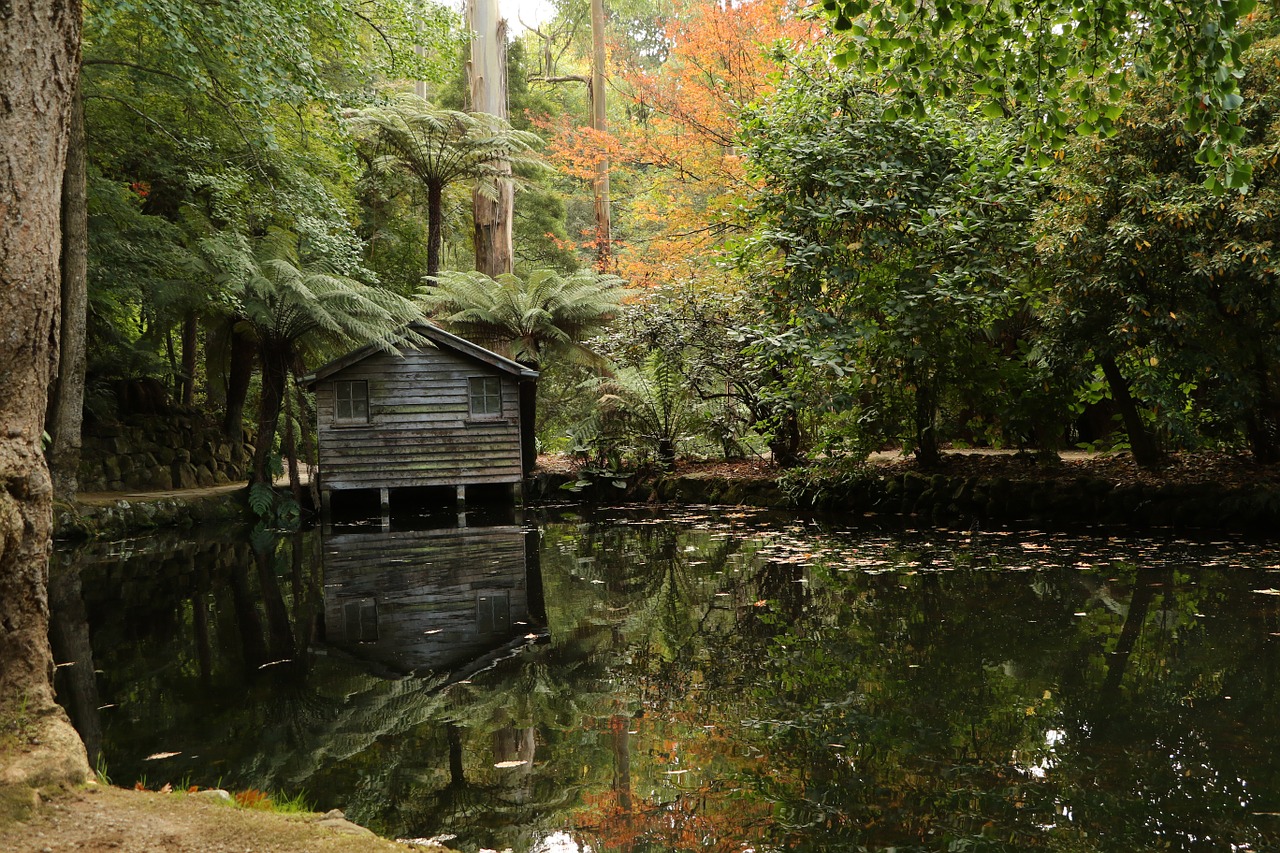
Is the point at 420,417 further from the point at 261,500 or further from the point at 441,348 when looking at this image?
the point at 261,500

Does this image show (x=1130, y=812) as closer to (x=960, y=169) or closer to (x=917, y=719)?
(x=917, y=719)

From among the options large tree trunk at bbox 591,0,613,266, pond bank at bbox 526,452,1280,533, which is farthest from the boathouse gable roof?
large tree trunk at bbox 591,0,613,266

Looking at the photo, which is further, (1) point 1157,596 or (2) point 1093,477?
(2) point 1093,477

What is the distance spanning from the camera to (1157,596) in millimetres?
6016

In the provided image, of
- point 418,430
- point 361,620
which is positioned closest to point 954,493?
point 361,620

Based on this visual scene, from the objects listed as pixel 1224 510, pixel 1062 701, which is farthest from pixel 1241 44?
pixel 1224 510

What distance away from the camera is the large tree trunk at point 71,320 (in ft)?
29.3

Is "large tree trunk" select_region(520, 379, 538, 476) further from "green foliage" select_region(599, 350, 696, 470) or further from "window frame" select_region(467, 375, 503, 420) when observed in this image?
"green foliage" select_region(599, 350, 696, 470)

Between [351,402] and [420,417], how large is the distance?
1162 mm

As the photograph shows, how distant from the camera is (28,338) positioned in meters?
2.74

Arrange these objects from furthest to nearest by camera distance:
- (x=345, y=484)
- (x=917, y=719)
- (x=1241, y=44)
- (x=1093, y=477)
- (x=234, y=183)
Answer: (x=345, y=484) → (x=234, y=183) → (x=1093, y=477) → (x=917, y=719) → (x=1241, y=44)

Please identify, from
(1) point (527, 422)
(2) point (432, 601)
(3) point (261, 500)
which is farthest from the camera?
(1) point (527, 422)

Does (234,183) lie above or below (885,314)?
above

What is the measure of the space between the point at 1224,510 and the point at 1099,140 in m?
3.71
